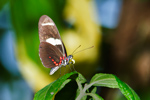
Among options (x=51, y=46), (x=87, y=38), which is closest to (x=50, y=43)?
(x=51, y=46)

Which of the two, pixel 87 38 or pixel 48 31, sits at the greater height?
pixel 48 31

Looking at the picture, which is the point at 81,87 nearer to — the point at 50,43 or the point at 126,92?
the point at 126,92

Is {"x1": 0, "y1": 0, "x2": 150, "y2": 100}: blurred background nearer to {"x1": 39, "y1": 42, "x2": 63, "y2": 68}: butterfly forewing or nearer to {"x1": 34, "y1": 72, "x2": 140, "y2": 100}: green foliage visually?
{"x1": 39, "y1": 42, "x2": 63, "y2": 68}: butterfly forewing

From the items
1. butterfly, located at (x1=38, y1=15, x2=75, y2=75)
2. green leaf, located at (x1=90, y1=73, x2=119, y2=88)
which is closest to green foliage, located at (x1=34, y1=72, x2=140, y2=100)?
green leaf, located at (x1=90, y1=73, x2=119, y2=88)

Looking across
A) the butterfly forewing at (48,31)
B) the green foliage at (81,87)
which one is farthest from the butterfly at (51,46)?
the green foliage at (81,87)

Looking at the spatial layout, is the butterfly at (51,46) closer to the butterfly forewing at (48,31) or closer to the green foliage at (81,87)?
the butterfly forewing at (48,31)
